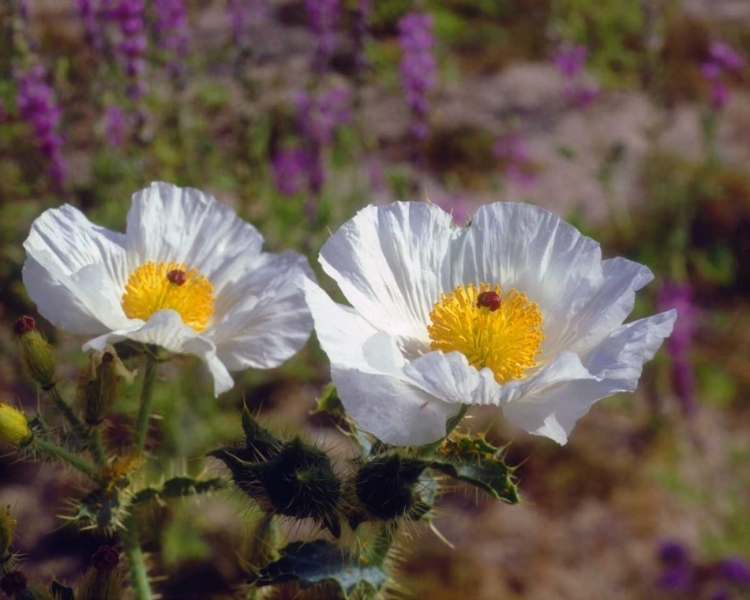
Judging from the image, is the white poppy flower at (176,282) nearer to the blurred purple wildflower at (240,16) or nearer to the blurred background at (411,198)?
the blurred background at (411,198)

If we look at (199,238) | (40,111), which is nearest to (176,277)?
(199,238)

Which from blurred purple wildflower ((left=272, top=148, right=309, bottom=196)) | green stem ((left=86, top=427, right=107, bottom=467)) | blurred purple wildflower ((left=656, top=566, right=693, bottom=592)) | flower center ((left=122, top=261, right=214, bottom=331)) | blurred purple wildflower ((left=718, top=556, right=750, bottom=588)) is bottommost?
blurred purple wildflower ((left=656, top=566, right=693, bottom=592))

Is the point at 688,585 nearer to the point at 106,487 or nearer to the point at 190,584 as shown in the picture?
the point at 190,584

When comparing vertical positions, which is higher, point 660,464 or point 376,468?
point 376,468

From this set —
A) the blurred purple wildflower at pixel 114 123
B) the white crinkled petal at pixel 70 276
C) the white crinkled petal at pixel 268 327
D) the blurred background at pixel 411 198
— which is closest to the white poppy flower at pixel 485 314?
the white crinkled petal at pixel 268 327

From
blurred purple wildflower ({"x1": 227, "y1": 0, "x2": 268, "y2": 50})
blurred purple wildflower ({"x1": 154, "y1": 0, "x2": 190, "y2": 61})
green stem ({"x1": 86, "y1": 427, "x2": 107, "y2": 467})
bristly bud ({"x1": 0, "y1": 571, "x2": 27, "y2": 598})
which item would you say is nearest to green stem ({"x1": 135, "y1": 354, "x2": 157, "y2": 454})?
green stem ({"x1": 86, "y1": 427, "x2": 107, "y2": 467})

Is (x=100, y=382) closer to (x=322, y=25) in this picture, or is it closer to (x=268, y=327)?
(x=268, y=327)

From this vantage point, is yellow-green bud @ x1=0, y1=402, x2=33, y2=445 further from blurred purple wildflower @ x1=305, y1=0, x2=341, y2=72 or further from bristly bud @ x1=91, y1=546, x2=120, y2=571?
blurred purple wildflower @ x1=305, y1=0, x2=341, y2=72

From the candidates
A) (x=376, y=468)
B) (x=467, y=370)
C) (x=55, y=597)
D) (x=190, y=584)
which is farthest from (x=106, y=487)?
(x=190, y=584)
